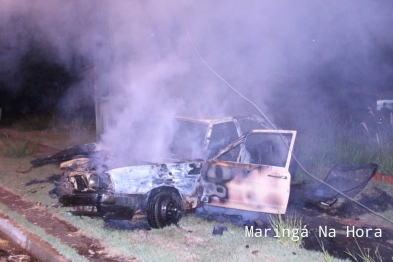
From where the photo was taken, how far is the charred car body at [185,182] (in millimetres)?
4617

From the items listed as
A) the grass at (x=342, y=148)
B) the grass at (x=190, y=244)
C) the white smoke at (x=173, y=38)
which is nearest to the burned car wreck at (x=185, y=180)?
the grass at (x=190, y=244)

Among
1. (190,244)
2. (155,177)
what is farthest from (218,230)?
(155,177)

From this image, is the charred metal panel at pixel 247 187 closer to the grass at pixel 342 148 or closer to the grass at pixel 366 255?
the grass at pixel 366 255

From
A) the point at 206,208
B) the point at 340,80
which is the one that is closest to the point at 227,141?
the point at 206,208

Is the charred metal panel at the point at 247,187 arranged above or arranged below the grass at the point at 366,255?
above

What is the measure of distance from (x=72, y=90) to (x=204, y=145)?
16338 mm

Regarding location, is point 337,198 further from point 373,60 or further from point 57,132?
point 57,132

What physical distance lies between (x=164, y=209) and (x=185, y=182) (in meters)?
0.46

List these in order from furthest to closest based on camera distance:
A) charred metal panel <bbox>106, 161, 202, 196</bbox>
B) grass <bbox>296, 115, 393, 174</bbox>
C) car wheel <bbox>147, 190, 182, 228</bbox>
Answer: grass <bbox>296, 115, 393, 174</bbox>
car wheel <bbox>147, 190, 182, 228</bbox>
charred metal panel <bbox>106, 161, 202, 196</bbox>

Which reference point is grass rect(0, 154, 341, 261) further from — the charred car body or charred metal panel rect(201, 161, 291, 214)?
charred metal panel rect(201, 161, 291, 214)

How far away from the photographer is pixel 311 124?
9.67m

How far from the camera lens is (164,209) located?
4.77 meters

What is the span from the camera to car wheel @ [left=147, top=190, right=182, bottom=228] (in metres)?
4.72

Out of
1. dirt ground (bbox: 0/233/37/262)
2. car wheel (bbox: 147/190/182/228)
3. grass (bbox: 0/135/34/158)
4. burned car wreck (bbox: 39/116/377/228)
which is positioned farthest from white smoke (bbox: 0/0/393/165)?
grass (bbox: 0/135/34/158)
